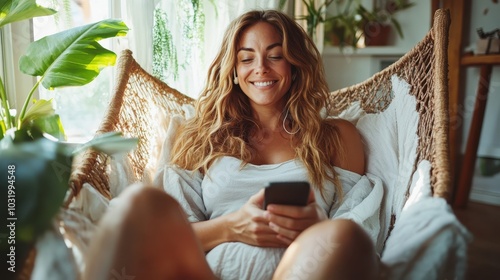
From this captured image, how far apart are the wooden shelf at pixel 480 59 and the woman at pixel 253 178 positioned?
3.84 ft

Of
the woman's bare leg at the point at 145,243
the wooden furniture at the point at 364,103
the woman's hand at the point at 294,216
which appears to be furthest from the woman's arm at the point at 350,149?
the woman's bare leg at the point at 145,243

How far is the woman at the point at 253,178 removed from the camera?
707mm

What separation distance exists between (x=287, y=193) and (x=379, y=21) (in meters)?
2.09

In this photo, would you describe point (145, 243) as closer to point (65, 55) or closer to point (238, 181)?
point (238, 181)

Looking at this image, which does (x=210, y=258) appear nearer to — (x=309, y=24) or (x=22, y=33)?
(x=22, y=33)

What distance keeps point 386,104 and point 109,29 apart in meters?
0.84

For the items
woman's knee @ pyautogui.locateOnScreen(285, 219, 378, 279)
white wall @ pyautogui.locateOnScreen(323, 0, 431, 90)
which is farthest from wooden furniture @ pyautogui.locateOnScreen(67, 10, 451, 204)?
white wall @ pyautogui.locateOnScreen(323, 0, 431, 90)

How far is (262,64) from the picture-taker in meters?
1.11

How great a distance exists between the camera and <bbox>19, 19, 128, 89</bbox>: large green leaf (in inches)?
42.4

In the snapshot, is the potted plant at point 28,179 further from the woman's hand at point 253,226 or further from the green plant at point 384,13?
the green plant at point 384,13

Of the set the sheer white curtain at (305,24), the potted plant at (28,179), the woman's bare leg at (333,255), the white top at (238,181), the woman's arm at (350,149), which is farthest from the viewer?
the sheer white curtain at (305,24)

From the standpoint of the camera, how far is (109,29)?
1135 mm

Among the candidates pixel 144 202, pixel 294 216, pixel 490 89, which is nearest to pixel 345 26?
pixel 490 89

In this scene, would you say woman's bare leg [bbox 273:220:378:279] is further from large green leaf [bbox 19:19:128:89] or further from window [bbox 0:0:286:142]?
window [bbox 0:0:286:142]
